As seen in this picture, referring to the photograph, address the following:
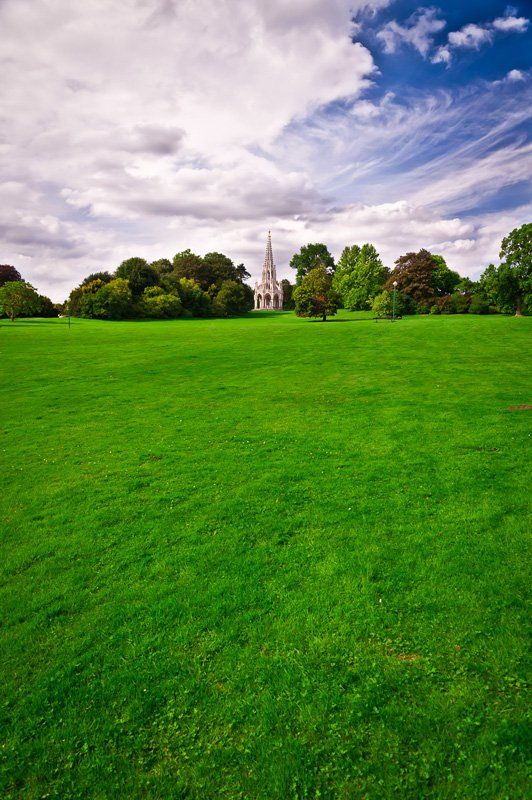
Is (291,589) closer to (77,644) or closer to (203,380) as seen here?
(77,644)

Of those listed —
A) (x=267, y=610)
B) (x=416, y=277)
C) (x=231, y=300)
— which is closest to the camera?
(x=267, y=610)

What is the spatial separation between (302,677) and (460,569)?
158 inches

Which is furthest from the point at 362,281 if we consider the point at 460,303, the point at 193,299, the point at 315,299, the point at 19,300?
the point at 19,300

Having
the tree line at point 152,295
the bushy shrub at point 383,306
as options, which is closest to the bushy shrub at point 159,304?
the tree line at point 152,295

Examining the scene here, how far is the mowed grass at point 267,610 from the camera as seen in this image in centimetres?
499

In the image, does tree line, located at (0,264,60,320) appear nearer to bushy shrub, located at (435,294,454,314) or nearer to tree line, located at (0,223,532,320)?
tree line, located at (0,223,532,320)

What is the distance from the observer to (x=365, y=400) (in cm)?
2138

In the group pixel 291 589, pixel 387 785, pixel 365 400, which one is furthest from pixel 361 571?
pixel 365 400

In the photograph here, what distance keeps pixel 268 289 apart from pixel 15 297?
10570 centimetres

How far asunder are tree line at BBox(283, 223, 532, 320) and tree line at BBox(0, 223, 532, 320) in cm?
16

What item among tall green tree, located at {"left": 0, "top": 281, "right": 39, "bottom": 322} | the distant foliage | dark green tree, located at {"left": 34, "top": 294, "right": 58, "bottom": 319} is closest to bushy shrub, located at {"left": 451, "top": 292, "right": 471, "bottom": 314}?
the distant foliage

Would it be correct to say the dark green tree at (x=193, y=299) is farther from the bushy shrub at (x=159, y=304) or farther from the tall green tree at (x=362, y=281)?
the tall green tree at (x=362, y=281)

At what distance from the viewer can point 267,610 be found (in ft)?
23.9

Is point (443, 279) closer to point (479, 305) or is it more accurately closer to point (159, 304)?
point (479, 305)
